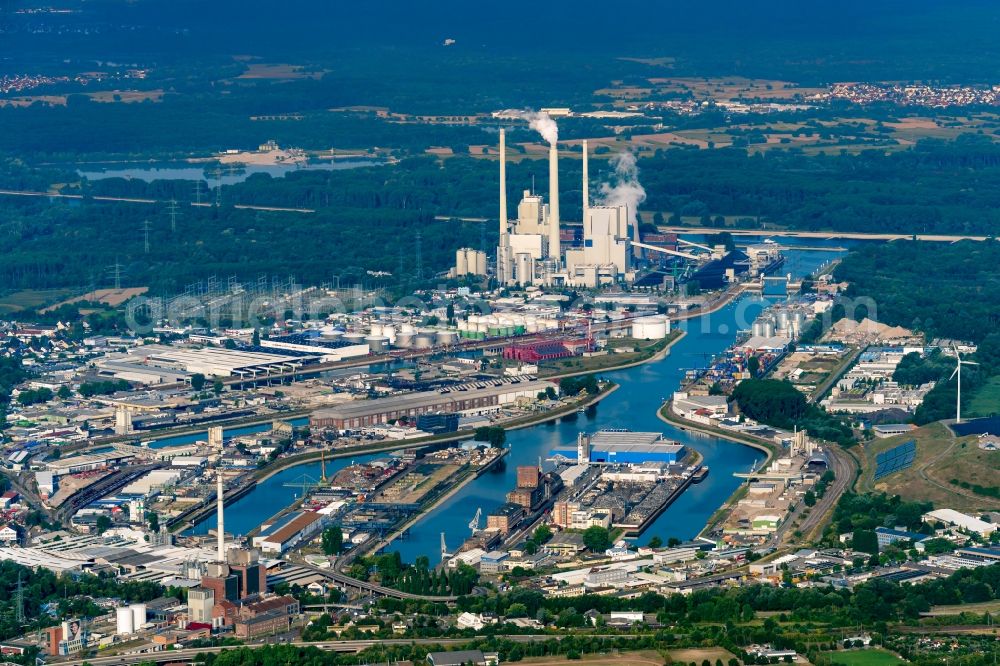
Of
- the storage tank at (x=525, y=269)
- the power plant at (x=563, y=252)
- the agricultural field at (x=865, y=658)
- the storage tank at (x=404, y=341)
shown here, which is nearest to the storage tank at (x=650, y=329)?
the storage tank at (x=404, y=341)

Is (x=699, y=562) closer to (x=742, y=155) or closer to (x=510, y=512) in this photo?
(x=510, y=512)

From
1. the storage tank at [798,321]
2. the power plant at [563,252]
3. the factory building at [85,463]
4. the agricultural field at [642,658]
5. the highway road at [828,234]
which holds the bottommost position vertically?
the agricultural field at [642,658]

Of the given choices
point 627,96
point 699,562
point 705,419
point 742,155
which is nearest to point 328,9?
point 627,96

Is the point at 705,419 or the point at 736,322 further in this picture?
the point at 736,322

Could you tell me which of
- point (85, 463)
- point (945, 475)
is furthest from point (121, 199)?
point (945, 475)

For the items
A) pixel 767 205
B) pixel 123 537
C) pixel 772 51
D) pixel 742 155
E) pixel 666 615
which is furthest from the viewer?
pixel 772 51

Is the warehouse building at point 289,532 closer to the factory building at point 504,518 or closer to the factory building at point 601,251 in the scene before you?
the factory building at point 504,518

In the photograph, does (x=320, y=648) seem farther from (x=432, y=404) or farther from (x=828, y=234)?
(x=828, y=234)
